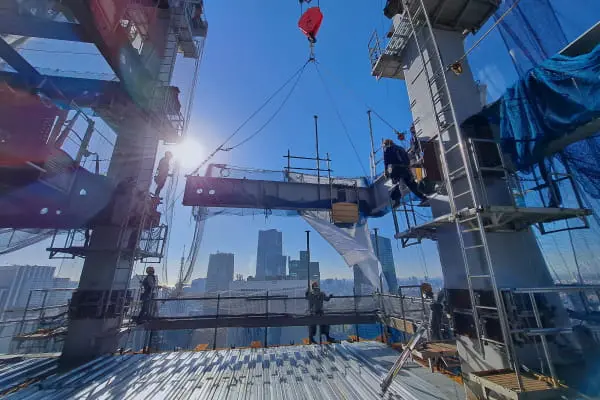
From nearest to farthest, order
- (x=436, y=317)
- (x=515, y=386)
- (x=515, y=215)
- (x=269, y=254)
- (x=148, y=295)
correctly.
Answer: (x=515, y=386) < (x=515, y=215) < (x=436, y=317) < (x=148, y=295) < (x=269, y=254)

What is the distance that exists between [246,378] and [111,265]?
21.6 feet

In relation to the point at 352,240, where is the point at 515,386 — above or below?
below

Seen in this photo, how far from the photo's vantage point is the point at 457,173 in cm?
595

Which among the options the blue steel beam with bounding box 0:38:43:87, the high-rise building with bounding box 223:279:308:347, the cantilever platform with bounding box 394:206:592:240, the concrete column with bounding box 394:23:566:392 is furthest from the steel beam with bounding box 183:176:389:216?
the high-rise building with bounding box 223:279:308:347

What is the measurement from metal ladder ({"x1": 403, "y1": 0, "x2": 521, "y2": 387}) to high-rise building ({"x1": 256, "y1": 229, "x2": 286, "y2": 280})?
85.2 metres

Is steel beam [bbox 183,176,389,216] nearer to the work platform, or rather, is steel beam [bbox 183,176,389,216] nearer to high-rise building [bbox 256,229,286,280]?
the work platform

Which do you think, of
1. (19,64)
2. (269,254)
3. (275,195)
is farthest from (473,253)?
(269,254)

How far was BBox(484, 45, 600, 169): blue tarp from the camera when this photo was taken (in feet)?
12.2

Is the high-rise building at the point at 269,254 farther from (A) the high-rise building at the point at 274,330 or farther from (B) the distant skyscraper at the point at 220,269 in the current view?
(A) the high-rise building at the point at 274,330

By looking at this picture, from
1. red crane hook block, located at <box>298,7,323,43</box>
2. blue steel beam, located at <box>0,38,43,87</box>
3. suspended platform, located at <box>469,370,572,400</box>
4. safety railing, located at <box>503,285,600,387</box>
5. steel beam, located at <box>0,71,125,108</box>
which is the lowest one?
suspended platform, located at <box>469,370,572,400</box>

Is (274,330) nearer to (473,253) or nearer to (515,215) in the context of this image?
(473,253)

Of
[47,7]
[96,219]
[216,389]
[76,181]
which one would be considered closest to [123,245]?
[96,219]

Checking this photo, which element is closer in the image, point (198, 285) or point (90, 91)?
point (90, 91)

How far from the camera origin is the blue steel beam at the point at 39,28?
23.3 ft
